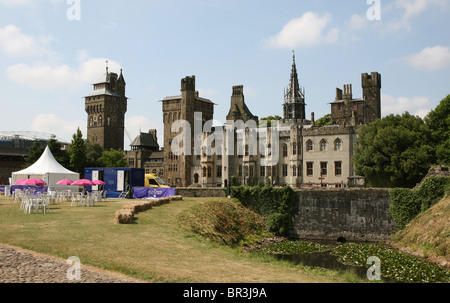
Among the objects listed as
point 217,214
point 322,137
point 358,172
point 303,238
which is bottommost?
point 303,238

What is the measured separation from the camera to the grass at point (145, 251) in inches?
468

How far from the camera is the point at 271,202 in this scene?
128 feet

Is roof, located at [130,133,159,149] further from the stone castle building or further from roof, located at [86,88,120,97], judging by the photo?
roof, located at [86,88,120,97]

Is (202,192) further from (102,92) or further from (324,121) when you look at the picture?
(102,92)

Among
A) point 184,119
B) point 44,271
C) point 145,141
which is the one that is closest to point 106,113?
point 145,141

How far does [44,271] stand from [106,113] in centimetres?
9729

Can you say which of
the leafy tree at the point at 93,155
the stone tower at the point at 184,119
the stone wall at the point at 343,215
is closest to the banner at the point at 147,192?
the stone wall at the point at 343,215

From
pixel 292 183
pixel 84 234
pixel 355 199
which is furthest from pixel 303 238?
pixel 84 234

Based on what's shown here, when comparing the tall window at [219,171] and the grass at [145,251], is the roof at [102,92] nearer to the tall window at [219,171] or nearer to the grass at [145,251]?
the tall window at [219,171]

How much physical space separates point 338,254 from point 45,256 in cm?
2011
